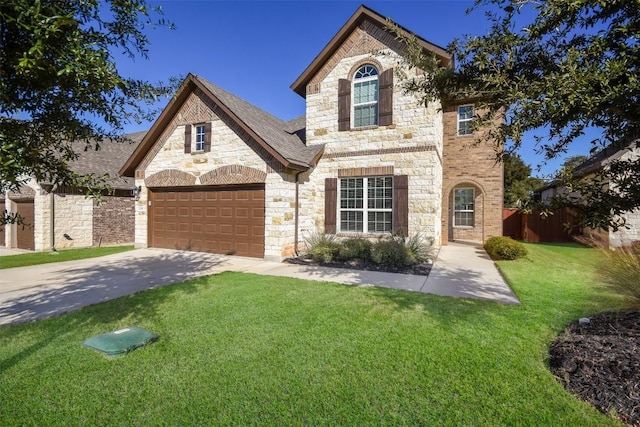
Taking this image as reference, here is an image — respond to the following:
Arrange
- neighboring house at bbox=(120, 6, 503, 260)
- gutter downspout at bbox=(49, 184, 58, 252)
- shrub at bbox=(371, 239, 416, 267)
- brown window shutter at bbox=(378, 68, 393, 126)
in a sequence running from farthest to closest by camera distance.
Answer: gutter downspout at bbox=(49, 184, 58, 252) → brown window shutter at bbox=(378, 68, 393, 126) → neighboring house at bbox=(120, 6, 503, 260) → shrub at bbox=(371, 239, 416, 267)

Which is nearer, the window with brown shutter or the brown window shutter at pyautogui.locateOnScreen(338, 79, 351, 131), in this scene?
the window with brown shutter

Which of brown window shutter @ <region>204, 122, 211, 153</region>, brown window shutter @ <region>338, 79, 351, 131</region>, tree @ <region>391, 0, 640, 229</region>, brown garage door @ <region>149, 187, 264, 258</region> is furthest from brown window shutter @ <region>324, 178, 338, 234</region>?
tree @ <region>391, 0, 640, 229</region>

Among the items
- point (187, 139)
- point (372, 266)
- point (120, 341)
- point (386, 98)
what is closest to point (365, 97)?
point (386, 98)

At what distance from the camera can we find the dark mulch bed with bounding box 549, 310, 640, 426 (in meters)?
2.74

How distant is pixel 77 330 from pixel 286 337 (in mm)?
2999

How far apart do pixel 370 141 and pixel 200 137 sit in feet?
21.4

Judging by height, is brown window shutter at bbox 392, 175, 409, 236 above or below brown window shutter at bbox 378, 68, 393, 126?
below

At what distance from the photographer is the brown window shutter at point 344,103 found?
1130 centimetres

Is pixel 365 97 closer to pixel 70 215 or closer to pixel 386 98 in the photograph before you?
pixel 386 98

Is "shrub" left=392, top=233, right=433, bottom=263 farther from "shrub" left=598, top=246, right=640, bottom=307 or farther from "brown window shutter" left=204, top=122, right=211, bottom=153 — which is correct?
"brown window shutter" left=204, top=122, right=211, bottom=153

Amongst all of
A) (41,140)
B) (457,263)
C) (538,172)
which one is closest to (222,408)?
(41,140)

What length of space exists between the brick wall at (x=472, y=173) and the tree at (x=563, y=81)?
10478 mm

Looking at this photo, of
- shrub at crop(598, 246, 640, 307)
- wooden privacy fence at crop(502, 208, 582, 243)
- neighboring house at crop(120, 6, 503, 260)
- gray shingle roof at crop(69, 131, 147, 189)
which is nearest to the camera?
shrub at crop(598, 246, 640, 307)

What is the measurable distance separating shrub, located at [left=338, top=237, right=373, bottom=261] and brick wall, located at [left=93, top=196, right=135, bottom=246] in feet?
39.4
